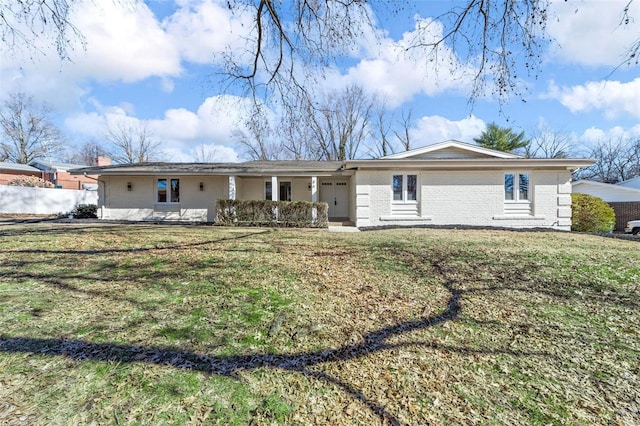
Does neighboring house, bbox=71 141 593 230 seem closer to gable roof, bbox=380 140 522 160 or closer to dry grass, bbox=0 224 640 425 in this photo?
gable roof, bbox=380 140 522 160

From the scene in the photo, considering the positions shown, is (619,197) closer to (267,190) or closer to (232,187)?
(267,190)

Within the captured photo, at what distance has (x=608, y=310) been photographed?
3961 mm

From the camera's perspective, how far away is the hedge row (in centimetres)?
1383

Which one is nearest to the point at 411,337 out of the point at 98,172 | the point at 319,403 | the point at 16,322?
the point at 319,403

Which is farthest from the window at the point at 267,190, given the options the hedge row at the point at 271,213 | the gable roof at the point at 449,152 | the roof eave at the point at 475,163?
the gable roof at the point at 449,152

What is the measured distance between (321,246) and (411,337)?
4.71m

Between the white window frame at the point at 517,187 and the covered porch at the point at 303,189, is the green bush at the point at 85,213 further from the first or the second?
the white window frame at the point at 517,187

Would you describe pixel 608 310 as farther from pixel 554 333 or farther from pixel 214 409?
pixel 214 409

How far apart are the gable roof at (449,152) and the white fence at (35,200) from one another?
75.3 ft

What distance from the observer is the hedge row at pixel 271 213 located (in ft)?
45.4

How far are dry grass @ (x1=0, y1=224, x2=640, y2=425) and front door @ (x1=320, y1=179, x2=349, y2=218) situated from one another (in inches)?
523

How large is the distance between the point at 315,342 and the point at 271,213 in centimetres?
1101

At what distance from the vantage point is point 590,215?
14.7 metres

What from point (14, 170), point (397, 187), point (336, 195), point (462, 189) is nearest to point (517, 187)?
point (462, 189)
